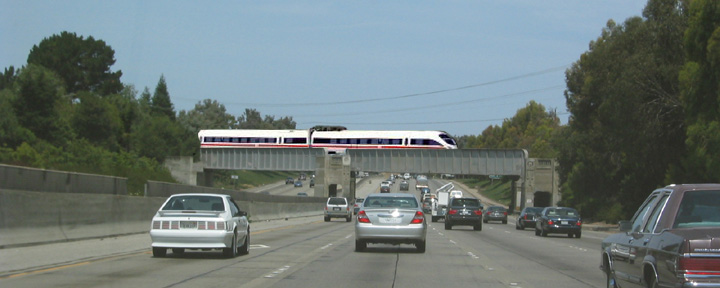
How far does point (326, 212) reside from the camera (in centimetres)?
5953

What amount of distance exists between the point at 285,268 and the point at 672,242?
32.9 ft

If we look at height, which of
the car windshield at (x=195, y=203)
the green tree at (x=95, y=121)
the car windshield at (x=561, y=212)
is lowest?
the car windshield at (x=561, y=212)

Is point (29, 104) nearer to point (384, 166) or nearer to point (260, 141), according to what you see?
point (260, 141)

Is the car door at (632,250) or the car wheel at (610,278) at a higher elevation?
the car door at (632,250)

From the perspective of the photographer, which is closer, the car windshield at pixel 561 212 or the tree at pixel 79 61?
the car windshield at pixel 561 212

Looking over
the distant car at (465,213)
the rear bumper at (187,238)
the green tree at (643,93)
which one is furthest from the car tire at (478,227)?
the rear bumper at (187,238)

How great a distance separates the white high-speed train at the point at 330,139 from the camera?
91312mm

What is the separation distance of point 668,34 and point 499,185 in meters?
95.0

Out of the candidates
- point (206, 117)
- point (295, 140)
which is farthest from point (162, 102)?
point (295, 140)

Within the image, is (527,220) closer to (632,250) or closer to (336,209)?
(336,209)

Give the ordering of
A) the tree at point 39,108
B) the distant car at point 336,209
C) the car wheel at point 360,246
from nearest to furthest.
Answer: the car wheel at point 360,246, the distant car at point 336,209, the tree at point 39,108

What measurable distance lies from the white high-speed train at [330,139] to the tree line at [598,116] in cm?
901

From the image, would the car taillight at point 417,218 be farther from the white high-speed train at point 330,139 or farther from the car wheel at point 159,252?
the white high-speed train at point 330,139

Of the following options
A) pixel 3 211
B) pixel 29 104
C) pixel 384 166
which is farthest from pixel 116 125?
pixel 3 211
